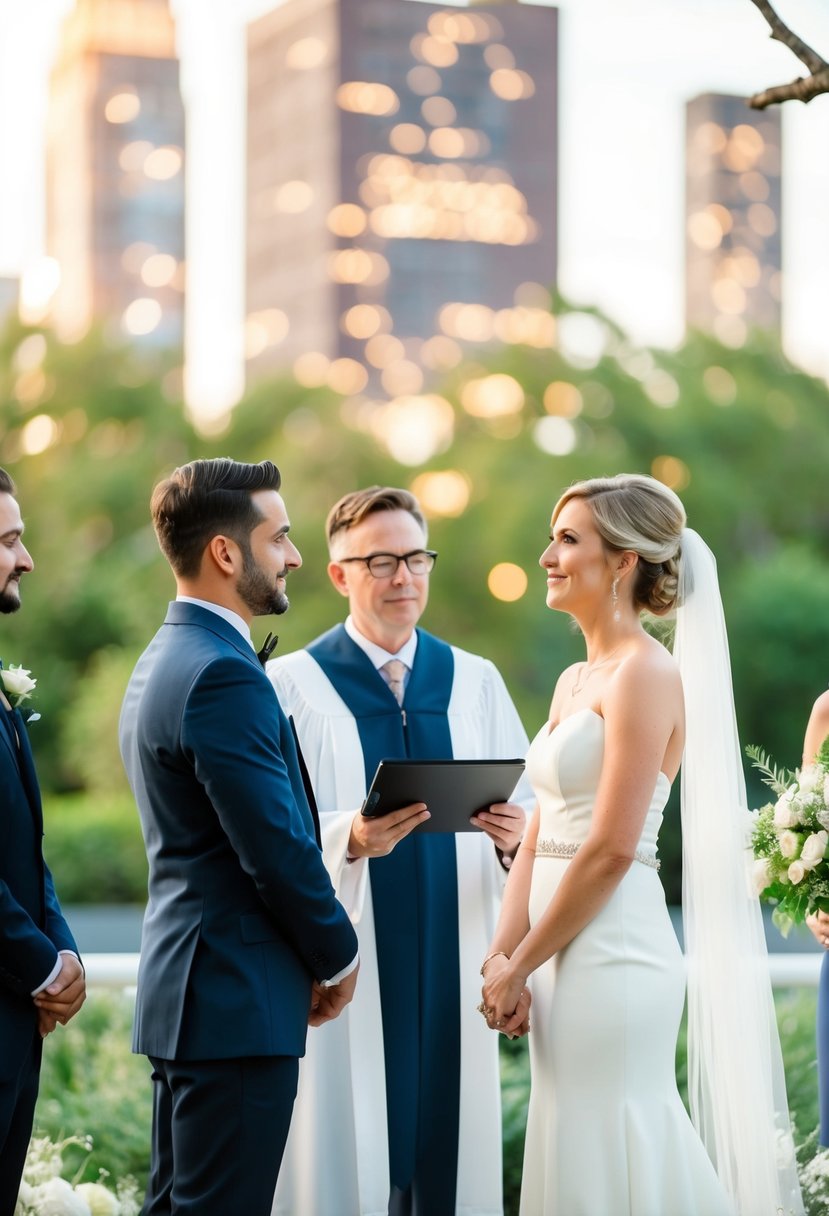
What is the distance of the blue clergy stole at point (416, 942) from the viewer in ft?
14.1

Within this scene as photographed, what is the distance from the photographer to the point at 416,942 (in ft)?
14.4

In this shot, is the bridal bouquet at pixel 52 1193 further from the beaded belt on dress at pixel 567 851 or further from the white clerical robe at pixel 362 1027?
the beaded belt on dress at pixel 567 851

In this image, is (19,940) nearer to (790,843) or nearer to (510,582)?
(790,843)

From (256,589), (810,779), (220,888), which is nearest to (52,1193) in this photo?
(220,888)

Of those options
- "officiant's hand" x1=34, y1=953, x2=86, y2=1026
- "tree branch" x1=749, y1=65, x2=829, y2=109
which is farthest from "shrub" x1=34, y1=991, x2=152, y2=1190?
"tree branch" x1=749, y1=65, x2=829, y2=109

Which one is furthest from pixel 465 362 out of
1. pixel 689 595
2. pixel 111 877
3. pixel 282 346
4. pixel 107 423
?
pixel 282 346

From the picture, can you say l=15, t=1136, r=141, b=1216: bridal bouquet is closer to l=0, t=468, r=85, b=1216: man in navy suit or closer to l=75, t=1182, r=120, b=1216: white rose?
l=75, t=1182, r=120, b=1216: white rose

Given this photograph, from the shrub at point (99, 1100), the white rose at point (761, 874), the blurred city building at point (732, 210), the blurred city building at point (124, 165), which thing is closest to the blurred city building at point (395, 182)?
the blurred city building at point (124, 165)

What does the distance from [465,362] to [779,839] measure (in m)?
29.9

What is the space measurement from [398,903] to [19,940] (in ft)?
4.80

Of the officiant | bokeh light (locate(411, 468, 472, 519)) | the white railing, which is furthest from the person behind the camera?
bokeh light (locate(411, 468, 472, 519))

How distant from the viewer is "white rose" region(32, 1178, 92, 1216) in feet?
13.6

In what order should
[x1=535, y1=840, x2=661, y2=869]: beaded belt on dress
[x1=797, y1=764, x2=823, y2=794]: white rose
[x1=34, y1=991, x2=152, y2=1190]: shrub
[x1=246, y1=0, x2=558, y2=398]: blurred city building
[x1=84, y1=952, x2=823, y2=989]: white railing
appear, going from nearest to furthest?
1. [x1=535, y1=840, x2=661, y2=869]: beaded belt on dress
2. [x1=797, y1=764, x2=823, y2=794]: white rose
3. [x1=84, y1=952, x2=823, y2=989]: white railing
4. [x1=34, y1=991, x2=152, y2=1190]: shrub
5. [x1=246, y1=0, x2=558, y2=398]: blurred city building

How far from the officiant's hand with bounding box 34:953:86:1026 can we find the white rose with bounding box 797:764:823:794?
175 cm
